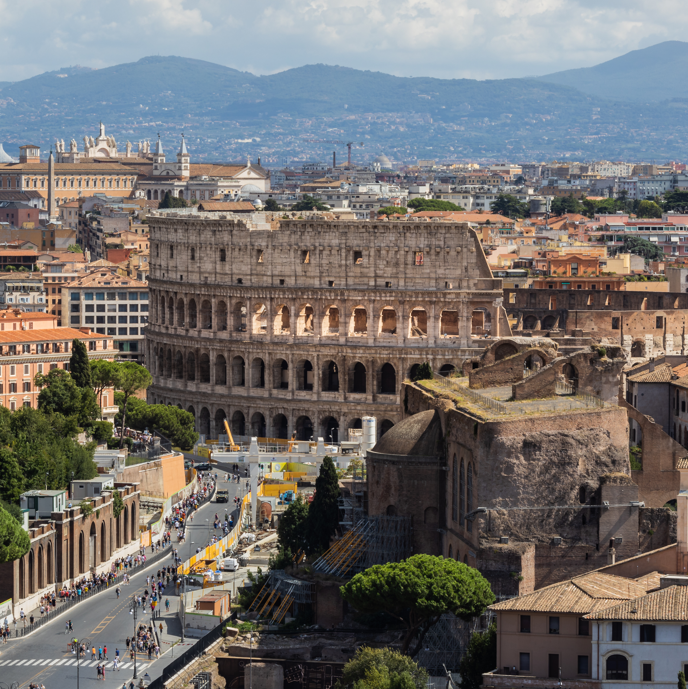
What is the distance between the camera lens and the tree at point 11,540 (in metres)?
84.6

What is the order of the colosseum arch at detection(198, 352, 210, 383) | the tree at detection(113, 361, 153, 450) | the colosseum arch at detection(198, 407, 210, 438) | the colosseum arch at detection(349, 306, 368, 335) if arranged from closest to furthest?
1. the tree at detection(113, 361, 153, 450)
2. the colosseum arch at detection(349, 306, 368, 335)
3. the colosseum arch at detection(198, 407, 210, 438)
4. the colosseum arch at detection(198, 352, 210, 383)

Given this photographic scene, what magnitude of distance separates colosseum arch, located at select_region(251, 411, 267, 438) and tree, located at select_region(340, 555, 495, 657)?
70.3 meters

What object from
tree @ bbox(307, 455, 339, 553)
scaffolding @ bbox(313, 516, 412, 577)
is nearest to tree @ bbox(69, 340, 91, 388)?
tree @ bbox(307, 455, 339, 553)

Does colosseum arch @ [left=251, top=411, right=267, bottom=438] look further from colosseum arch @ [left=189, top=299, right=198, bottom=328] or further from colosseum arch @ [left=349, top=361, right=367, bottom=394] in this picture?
colosseum arch @ [left=189, top=299, right=198, bottom=328]

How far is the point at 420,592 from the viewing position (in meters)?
73.6

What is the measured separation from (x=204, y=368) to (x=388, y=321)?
1552 cm

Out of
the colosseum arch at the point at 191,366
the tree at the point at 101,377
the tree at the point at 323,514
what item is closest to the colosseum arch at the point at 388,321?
the colosseum arch at the point at 191,366

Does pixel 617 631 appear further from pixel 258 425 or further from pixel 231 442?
pixel 258 425

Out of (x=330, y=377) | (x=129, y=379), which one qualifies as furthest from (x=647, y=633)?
(x=330, y=377)

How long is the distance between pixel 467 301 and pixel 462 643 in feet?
225

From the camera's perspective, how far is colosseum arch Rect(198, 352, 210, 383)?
497 ft


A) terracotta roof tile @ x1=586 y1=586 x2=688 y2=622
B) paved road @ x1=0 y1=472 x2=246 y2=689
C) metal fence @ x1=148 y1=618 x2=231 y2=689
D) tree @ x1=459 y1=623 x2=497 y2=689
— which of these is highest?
terracotta roof tile @ x1=586 y1=586 x2=688 y2=622

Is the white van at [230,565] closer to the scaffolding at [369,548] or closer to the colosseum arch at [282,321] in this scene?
the scaffolding at [369,548]

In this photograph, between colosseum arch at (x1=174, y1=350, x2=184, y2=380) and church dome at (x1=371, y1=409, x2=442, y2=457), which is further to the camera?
colosseum arch at (x1=174, y1=350, x2=184, y2=380)
